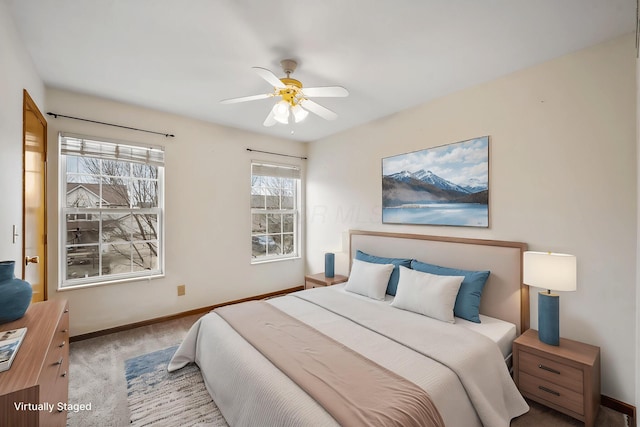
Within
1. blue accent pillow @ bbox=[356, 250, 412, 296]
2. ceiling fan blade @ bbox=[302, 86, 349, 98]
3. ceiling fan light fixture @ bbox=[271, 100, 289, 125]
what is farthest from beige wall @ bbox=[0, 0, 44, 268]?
blue accent pillow @ bbox=[356, 250, 412, 296]

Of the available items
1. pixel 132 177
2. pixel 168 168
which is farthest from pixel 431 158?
pixel 132 177

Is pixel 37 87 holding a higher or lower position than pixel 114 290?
higher

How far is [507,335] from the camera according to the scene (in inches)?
85.8

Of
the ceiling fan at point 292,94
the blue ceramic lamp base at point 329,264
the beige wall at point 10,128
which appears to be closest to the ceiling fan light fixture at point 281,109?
the ceiling fan at point 292,94

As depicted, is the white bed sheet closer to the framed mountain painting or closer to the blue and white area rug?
the framed mountain painting

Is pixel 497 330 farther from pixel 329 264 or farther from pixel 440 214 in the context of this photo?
pixel 329 264

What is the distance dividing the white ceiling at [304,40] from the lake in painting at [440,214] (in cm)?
115

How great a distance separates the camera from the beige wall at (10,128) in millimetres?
1662

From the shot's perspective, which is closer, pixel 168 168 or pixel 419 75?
pixel 419 75

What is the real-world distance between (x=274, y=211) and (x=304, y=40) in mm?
2833

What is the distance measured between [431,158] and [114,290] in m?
3.73

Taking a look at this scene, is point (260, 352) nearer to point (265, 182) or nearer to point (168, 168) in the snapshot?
point (168, 168)

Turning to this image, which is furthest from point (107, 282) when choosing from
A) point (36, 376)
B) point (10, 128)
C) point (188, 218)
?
point (36, 376)

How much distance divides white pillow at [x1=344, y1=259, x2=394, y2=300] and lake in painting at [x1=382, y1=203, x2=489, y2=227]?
0.63 metres
